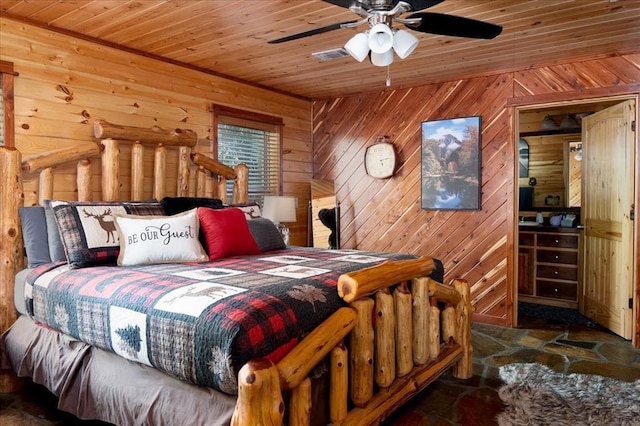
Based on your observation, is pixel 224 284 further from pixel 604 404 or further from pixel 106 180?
pixel 604 404

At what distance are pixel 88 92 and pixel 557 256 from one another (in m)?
4.81

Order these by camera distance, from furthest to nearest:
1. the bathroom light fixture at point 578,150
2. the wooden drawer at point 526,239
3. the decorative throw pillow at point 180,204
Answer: the bathroom light fixture at point 578,150 < the wooden drawer at point 526,239 < the decorative throw pillow at point 180,204

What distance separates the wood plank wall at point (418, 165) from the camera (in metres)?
3.98

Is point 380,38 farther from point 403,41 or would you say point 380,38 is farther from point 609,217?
point 609,217

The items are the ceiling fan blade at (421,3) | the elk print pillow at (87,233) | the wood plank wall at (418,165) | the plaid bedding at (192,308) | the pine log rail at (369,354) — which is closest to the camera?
the pine log rail at (369,354)

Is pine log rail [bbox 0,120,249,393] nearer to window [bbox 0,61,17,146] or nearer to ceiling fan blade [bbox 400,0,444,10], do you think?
window [bbox 0,61,17,146]

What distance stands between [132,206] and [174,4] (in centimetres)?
134

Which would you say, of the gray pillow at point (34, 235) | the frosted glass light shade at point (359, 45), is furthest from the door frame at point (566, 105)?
the gray pillow at point (34, 235)

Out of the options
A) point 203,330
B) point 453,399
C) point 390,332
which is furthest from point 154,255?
point 453,399

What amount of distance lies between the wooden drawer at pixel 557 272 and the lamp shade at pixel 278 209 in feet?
9.37

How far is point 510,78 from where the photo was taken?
4.16 metres

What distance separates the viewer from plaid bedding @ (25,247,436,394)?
1626mm

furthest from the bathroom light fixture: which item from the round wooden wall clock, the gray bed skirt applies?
the gray bed skirt

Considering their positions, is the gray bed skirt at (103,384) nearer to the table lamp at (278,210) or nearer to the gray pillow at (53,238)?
the gray pillow at (53,238)
